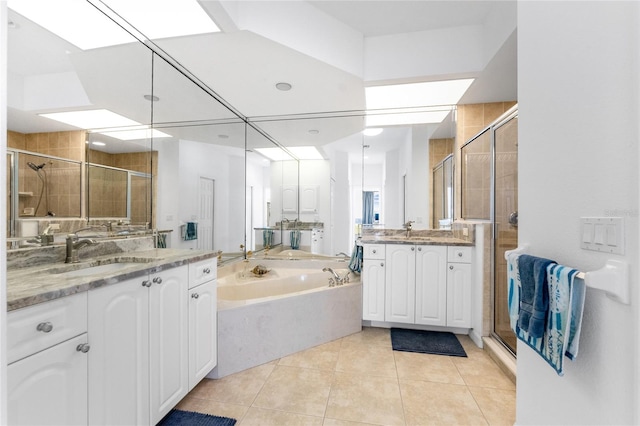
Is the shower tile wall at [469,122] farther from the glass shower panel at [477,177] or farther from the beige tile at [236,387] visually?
the beige tile at [236,387]

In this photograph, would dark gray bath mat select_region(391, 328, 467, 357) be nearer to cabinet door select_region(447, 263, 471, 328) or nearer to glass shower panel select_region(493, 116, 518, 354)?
cabinet door select_region(447, 263, 471, 328)

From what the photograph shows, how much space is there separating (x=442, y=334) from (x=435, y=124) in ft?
7.41

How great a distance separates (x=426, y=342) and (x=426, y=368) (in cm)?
44

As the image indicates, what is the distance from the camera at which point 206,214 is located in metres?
2.71

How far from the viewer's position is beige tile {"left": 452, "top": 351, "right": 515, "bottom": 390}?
1.89 m

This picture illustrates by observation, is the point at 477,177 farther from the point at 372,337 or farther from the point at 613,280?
the point at 613,280

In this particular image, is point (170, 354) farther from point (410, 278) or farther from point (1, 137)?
point (410, 278)

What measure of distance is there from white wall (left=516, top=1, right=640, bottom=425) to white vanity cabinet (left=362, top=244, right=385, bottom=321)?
150cm

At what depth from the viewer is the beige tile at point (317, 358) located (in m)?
2.09

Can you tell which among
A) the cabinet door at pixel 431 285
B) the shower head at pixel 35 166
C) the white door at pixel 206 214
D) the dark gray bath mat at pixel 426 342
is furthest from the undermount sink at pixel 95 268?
the cabinet door at pixel 431 285

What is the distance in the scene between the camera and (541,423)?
1.08 m

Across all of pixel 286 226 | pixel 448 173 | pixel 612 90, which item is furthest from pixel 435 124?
pixel 612 90

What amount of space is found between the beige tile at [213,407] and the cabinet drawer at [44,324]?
0.95 meters

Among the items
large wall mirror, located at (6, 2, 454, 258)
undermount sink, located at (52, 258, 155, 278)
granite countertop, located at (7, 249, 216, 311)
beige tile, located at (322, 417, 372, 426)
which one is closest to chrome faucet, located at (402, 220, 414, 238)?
large wall mirror, located at (6, 2, 454, 258)
